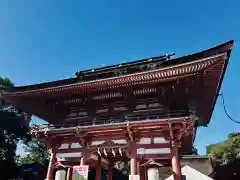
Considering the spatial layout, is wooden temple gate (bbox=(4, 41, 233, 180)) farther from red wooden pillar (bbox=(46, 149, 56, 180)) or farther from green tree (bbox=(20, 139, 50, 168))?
green tree (bbox=(20, 139, 50, 168))

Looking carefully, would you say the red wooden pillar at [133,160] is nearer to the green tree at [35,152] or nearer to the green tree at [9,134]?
the green tree at [9,134]

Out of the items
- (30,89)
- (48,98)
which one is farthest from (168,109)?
(30,89)

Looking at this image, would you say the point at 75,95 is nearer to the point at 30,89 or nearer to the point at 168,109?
the point at 30,89

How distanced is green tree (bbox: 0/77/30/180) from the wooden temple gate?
12362 millimetres

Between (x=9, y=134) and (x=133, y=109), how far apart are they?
776 inches

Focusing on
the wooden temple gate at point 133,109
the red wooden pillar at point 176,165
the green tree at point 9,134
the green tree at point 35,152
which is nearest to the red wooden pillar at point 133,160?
the wooden temple gate at point 133,109

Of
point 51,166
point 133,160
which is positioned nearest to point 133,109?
point 133,160

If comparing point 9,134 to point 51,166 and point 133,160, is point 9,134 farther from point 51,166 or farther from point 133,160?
point 133,160

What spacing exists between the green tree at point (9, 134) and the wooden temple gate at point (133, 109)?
12.4 m

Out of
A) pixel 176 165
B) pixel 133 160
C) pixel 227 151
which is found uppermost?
pixel 227 151

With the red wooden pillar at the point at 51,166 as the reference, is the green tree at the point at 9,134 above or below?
above

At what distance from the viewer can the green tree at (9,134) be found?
23547 mm

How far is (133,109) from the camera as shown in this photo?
1294cm

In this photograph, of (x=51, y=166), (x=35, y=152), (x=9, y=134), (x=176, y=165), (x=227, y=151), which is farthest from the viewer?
(x=35, y=152)
